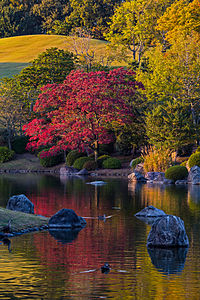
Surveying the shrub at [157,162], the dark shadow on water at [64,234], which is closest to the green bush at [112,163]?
the shrub at [157,162]

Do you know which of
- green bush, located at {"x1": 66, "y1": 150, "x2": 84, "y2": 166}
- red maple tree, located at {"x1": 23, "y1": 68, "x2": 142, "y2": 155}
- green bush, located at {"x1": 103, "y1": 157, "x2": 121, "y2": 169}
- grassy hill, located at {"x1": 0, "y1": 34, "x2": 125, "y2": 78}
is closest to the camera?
green bush, located at {"x1": 103, "y1": 157, "x2": 121, "y2": 169}

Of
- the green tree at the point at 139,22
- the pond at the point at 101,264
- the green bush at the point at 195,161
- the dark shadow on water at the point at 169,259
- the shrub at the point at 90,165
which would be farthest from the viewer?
the green tree at the point at 139,22

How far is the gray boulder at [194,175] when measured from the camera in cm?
4047

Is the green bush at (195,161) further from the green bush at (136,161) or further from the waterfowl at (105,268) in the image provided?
the waterfowl at (105,268)

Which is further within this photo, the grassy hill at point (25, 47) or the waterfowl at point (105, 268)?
the grassy hill at point (25, 47)

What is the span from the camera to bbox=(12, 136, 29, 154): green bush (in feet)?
202

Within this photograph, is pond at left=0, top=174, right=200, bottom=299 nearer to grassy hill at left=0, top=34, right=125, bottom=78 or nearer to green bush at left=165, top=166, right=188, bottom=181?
green bush at left=165, top=166, right=188, bottom=181

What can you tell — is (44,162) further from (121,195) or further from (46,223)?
(46,223)

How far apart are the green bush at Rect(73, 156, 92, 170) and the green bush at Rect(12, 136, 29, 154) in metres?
10.7

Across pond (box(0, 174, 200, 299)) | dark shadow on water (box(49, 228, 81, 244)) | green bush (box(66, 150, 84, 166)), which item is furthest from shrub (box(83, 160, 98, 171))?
dark shadow on water (box(49, 228, 81, 244))

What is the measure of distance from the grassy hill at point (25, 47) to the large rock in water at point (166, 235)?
91975 millimetres

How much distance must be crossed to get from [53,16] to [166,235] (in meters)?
109

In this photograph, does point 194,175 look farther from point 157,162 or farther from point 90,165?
point 90,165

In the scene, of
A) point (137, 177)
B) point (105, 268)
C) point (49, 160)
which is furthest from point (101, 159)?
point (105, 268)
